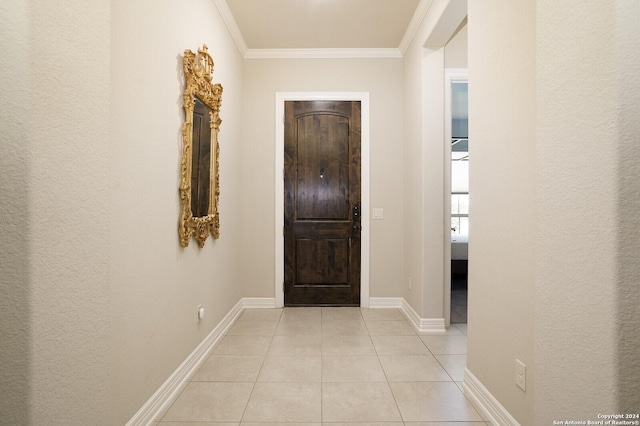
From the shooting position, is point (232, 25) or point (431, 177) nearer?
point (431, 177)

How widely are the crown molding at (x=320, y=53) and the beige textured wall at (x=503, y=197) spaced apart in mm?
1894

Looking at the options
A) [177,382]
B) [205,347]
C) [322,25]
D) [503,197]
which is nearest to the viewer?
[503,197]

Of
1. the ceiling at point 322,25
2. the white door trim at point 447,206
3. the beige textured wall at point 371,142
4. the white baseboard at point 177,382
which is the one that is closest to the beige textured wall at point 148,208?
the white baseboard at point 177,382

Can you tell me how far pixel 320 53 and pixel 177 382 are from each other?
11.3 ft

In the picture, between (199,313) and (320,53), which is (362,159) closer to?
(320,53)

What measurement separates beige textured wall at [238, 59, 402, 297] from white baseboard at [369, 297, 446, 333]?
2.7 inches

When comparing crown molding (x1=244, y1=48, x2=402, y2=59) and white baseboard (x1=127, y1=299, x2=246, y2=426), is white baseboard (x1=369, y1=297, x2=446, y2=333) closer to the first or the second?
white baseboard (x1=127, y1=299, x2=246, y2=426)

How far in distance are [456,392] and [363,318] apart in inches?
57.2

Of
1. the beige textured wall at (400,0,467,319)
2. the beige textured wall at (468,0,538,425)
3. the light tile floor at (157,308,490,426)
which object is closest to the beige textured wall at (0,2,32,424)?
the light tile floor at (157,308,490,426)

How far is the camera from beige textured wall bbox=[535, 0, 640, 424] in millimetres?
767

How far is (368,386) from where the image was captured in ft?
6.66

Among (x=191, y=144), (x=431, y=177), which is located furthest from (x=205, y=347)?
(x=431, y=177)

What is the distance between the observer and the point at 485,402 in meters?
1.76

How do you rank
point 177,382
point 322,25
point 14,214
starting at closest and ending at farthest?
point 14,214 → point 177,382 → point 322,25
